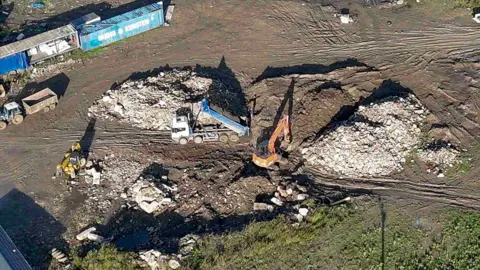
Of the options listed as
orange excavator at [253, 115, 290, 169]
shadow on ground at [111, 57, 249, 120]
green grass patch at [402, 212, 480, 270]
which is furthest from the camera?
shadow on ground at [111, 57, 249, 120]

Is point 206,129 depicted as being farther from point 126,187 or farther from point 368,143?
point 368,143

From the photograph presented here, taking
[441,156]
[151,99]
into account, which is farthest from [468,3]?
[151,99]

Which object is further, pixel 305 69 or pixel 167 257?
pixel 305 69

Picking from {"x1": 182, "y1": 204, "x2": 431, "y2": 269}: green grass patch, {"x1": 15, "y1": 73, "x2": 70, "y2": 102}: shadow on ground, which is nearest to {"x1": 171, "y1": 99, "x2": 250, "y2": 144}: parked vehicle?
{"x1": 182, "y1": 204, "x2": 431, "y2": 269}: green grass patch

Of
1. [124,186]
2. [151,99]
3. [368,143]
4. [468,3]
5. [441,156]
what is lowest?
[124,186]

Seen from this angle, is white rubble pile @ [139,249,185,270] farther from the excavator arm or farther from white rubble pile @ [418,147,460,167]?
white rubble pile @ [418,147,460,167]

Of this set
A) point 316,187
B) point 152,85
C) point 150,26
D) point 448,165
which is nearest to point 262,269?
point 316,187

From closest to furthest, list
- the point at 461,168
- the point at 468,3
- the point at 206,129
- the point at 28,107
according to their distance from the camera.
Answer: the point at 461,168
the point at 206,129
the point at 28,107
the point at 468,3
